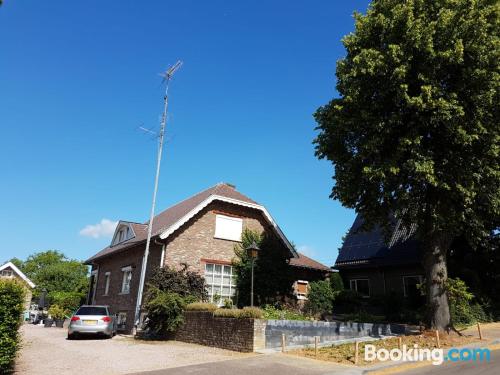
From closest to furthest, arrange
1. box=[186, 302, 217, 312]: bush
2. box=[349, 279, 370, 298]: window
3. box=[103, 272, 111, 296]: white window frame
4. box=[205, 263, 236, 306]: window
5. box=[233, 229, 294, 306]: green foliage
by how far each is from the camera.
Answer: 1. box=[186, 302, 217, 312]: bush
2. box=[205, 263, 236, 306]: window
3. box=[233, 229, 294, 306]: green foliage
4. box=[103, 272, 111, 296]: white window frame
5. box=[349, 279, 370, 298]: window

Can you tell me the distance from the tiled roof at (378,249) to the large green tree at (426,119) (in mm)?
9024

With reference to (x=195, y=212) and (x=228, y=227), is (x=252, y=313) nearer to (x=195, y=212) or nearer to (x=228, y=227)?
(x=195, y=212)

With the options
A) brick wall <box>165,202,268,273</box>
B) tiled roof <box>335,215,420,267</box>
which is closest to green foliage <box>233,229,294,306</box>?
brick wall <box>165,202,268,273</box>

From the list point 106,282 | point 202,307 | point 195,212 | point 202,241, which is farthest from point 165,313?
point 106,282

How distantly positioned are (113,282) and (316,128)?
17.3 meters

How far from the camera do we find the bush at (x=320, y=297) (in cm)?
2458

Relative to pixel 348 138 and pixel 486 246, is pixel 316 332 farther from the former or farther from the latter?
pixel 486 246

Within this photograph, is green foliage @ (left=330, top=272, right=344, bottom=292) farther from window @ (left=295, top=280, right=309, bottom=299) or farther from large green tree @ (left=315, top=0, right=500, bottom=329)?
large green tree @ (left=315, top=0, right=500, bottom=329)

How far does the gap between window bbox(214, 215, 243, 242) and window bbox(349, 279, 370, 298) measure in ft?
33.8

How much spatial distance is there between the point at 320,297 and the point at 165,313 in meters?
10.4

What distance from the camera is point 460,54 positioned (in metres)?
14.0

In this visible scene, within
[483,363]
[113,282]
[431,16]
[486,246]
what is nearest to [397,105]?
[431,16]

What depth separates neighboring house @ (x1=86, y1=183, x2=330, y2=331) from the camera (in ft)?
74.1

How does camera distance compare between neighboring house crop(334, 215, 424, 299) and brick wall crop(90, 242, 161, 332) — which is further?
neighboring house crop(334, 215, 424, 299)
